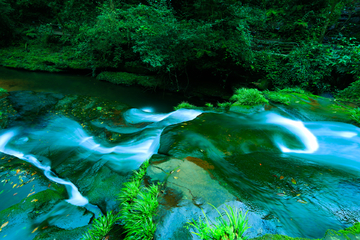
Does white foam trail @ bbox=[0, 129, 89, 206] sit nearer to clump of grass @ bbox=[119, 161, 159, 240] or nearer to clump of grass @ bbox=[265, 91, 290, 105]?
clump of grass @ bbox=[119, 161, 159, 240]

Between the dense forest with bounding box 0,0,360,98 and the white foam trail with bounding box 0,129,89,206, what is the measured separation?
7.15 m

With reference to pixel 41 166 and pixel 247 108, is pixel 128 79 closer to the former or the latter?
pixel 41 166

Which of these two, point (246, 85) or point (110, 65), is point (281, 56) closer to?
point (246, 85)

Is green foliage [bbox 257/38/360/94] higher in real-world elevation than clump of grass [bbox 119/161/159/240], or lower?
higher

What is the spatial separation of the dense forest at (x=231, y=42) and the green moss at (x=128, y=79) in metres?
0.54

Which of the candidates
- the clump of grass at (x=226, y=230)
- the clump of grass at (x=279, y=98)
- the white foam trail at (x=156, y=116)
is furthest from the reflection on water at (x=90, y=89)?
the clump of grass at (x=226, y=230)

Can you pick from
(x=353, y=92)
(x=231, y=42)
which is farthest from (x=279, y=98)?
(x=231, y=42)

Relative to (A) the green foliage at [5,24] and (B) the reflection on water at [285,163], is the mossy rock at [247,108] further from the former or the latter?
(A) the green foliage at [5,24]

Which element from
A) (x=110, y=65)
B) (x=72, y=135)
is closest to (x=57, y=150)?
(x=72, y=135)

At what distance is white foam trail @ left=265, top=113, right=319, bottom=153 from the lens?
427 cm

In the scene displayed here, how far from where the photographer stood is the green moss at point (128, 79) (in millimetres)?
13324

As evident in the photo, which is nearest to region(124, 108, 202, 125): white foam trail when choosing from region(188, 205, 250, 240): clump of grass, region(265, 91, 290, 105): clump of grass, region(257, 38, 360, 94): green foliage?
region(265, 91, 290, 105): clump of grass

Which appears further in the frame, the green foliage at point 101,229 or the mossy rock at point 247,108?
the mossy rock at point 247,108

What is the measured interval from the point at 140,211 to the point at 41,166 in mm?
3994
